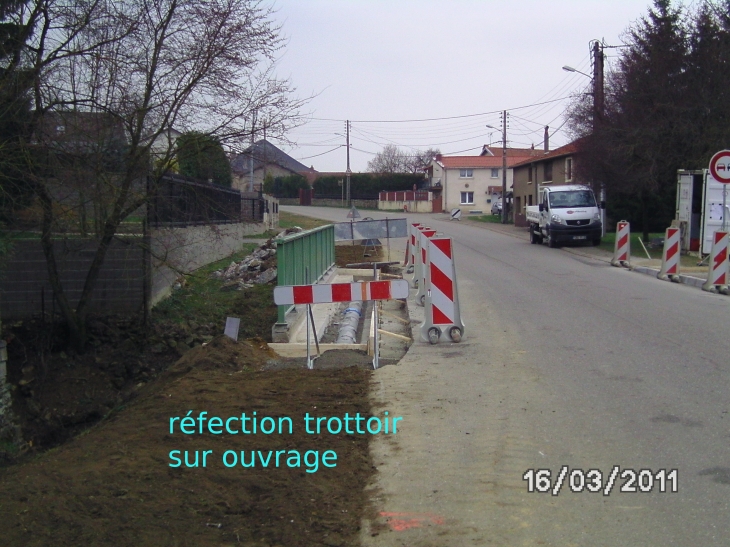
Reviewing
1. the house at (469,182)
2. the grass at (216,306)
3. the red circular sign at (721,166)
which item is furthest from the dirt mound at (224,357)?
the house at (469,182)

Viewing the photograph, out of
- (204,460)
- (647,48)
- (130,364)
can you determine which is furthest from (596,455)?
(647,48)

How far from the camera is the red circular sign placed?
1577 cm

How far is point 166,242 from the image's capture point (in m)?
11.5

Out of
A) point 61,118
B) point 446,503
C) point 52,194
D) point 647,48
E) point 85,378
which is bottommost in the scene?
point 85,378

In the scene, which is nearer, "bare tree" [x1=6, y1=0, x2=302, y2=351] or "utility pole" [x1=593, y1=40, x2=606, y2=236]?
"bare tree" [x1=6, y1=0, x2=302, y2=351]

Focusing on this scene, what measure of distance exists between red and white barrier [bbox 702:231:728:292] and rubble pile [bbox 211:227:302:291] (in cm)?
953

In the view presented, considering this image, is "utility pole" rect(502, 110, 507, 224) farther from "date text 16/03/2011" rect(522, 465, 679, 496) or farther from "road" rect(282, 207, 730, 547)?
"date text 16/03/2011" rect(522, 465, 679, 496)

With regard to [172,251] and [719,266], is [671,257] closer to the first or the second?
[719,266]

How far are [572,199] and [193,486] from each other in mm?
24766

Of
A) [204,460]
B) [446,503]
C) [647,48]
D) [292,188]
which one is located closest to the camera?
[446,503]

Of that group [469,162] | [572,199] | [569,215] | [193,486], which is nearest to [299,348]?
[193,486]

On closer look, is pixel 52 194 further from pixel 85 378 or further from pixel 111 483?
pixel 111 483

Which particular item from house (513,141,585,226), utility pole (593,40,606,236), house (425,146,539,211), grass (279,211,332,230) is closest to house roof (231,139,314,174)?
utility pole (593,40,606,236)

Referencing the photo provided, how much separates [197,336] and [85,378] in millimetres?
2005
